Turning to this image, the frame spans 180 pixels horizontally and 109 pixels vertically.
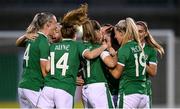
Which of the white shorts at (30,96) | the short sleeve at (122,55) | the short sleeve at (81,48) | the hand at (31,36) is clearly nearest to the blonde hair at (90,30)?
the short sleeve at (81,48)

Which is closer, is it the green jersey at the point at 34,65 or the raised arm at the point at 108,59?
the raised arm at the point at 108,59

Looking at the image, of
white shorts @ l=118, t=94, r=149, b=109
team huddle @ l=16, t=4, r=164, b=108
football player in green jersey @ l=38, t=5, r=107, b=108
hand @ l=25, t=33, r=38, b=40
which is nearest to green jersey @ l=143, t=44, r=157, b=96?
team huddle @ l=16, t=4, r=164, b=108

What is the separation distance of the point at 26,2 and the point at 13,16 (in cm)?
72

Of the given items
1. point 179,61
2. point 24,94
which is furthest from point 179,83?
point 24,94

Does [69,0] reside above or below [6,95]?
above

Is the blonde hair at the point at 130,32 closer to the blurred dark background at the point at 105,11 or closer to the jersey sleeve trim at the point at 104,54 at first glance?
the jersey sleeve trim at the point at 104,54

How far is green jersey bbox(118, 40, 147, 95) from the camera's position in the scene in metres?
9.90

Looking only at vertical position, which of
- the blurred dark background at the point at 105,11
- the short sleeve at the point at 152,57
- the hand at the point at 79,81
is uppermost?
the blurred dark background at the point at 105,11

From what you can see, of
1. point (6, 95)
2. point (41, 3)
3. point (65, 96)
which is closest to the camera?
point (65, 96)

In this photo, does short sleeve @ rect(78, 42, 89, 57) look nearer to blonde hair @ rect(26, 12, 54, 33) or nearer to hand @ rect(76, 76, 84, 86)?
hand @ rect(76, 76, 84, 86)

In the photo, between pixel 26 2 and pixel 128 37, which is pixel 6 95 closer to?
pixel 128 37

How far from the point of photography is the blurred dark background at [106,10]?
3094 cm

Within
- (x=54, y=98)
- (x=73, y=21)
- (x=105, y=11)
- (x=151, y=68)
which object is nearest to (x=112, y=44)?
(x=151, y=68)

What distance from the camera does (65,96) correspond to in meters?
9.83
